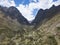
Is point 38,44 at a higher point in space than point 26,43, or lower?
lower

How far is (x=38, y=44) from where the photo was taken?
173375 mm

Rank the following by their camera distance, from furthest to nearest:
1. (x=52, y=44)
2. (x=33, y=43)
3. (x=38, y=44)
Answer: (x=33, y=43), (x=38, y=44), (x=52, y=44)

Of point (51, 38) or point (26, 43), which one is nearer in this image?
point (51, 38)

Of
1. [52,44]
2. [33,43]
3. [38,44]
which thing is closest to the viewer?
[52,44]

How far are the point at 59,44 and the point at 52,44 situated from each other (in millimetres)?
9228

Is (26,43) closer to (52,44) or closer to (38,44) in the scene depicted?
(38,44)

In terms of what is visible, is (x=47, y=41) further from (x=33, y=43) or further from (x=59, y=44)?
(x=33, y=43)

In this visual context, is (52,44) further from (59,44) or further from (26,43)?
(26,43)

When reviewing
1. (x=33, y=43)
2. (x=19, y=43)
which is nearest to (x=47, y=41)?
(x=33, y=43)

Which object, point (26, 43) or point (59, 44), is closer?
point (59, 44)

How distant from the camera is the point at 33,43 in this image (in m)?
187

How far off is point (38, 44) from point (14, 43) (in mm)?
35207

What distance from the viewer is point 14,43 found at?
195 metres

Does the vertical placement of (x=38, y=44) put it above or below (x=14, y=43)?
below
